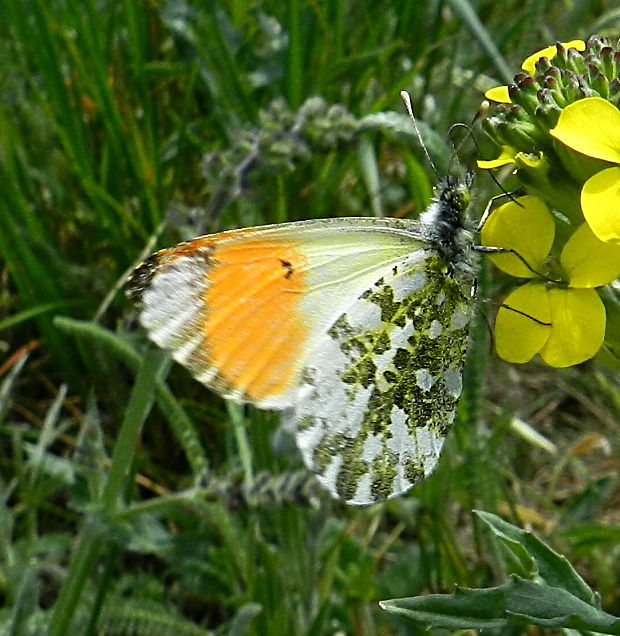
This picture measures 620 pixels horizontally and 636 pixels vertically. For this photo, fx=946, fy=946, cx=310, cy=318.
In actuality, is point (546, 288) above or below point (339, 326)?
above

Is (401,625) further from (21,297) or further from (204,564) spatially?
(21,297)

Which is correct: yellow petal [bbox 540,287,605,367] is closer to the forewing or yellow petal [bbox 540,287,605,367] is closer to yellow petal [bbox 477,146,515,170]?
yellow petal [bbox 477,146,515,170]

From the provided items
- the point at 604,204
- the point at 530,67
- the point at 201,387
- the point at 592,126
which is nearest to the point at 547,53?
the point at 530,67

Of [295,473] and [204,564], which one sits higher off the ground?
[295,473]

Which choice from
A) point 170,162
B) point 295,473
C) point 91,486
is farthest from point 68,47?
point 295,473

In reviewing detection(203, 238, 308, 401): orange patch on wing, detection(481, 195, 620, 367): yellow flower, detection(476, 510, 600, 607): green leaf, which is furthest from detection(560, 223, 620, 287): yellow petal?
detection(203, 238, 308, 401): orange patch on wing

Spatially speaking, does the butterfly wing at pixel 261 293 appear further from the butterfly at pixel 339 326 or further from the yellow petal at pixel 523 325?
the yellow petal at pixel 523 325

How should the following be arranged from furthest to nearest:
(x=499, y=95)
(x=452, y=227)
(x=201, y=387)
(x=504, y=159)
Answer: (x=201, y=387) → (x=452, y=227) → (x=499, y=95) → (x=504, y=159)

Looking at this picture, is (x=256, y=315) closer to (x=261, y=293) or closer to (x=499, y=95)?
(x=261, y=293)
